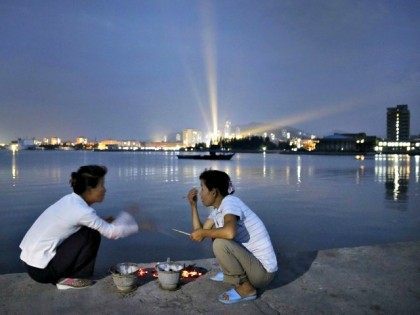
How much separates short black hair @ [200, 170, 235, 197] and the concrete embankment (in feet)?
3.99

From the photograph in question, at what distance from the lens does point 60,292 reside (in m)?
4.49

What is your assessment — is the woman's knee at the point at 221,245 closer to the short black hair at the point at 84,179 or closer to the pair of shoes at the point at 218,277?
the pair of shoes at the point at 218,277

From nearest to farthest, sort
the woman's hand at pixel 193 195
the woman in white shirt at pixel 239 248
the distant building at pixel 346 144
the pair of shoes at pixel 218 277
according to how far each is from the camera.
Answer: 1. the woman in white shirt at pixel 239 248
2. the woman's hand at pixel 193 195
3. the pair of shoes at pixel 218 277
4. the distant building at pixel 346 144

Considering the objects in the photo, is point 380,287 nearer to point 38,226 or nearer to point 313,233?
point 38,226

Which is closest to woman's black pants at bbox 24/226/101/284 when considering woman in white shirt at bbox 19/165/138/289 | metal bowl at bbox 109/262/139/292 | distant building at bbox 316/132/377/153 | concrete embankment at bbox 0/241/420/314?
woman in white shirt at bbox 19/165/138/289

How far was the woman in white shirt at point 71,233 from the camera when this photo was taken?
416 centimetres

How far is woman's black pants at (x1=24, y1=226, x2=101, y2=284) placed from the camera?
4.31 metres

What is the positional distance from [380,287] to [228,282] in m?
1.87

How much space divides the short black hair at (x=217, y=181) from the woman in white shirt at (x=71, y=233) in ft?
3.11

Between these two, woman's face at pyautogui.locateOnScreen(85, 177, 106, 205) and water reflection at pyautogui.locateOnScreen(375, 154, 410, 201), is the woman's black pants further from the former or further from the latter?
water reflection at pyautogui.locateOnScreen(375, 154, 410, 201)

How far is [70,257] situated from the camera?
4.39m

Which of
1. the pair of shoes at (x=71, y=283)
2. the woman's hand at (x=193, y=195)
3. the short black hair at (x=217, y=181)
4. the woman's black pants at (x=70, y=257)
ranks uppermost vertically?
the short black hair at (x=217, y=181)

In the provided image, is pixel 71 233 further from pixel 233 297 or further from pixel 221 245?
pixel 233 297

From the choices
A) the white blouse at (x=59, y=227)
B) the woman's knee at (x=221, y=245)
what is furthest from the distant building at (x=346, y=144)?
the white blouse at (x=59, y=227)
